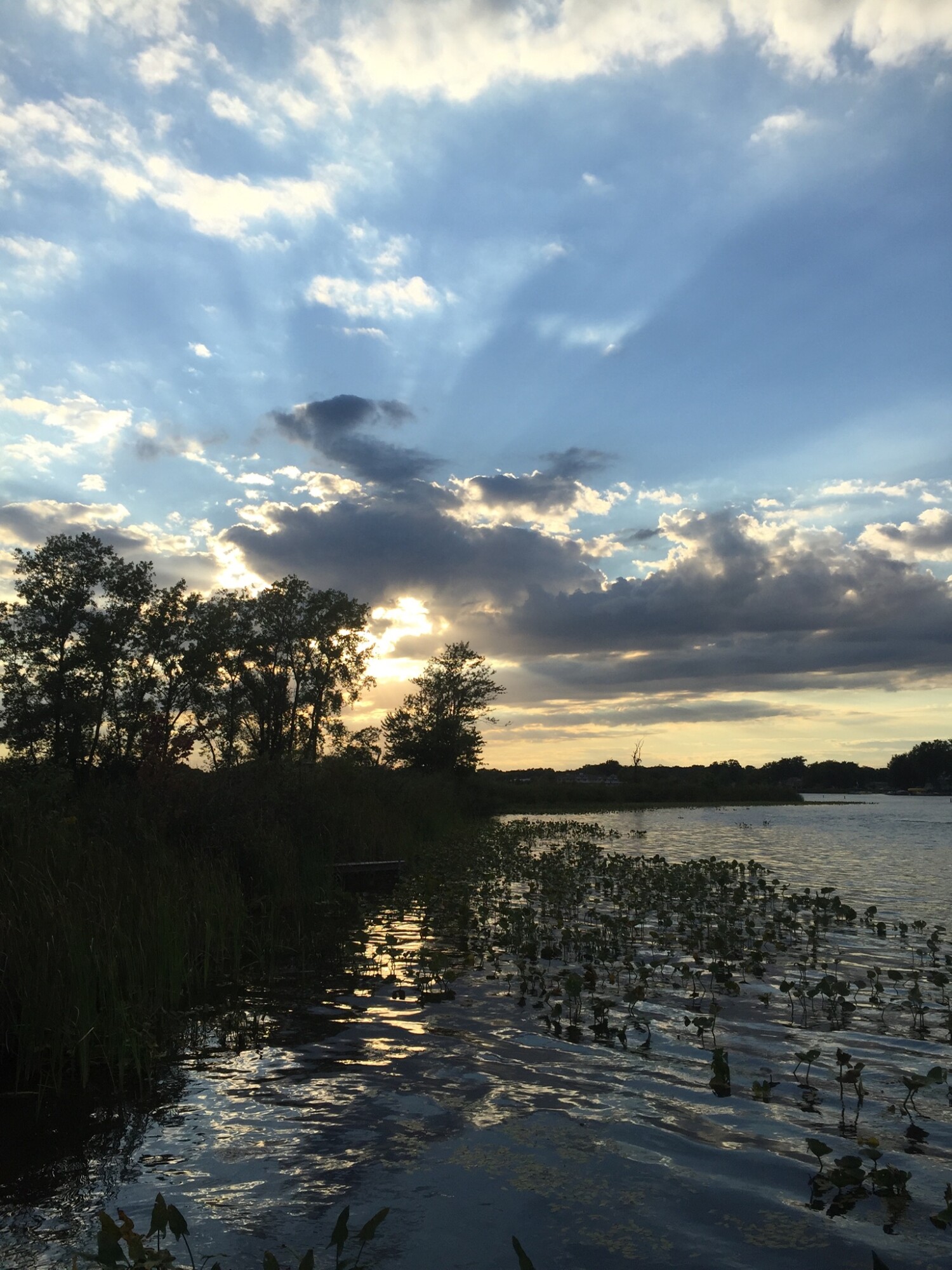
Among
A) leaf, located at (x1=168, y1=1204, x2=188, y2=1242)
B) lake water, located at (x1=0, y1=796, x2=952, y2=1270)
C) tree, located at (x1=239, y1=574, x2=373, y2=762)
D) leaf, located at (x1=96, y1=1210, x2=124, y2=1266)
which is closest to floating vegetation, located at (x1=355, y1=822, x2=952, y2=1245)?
lake water, located at (x1=0, y1=796, x2=952, y2=1270)

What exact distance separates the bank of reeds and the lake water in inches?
33.6

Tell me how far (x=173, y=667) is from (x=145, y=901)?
4679 cm

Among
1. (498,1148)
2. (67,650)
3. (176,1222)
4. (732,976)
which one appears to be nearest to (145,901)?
(498,1148)

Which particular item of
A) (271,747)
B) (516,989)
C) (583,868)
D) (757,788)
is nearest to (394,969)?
(516,989)

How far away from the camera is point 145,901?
30.6ft

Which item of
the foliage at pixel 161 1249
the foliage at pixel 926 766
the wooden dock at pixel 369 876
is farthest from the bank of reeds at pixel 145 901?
the foliage at pixel 926 766

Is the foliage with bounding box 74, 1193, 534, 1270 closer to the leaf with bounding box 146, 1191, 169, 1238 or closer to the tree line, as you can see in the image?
the leaf with bounding box 146, 1191, 169, 1238

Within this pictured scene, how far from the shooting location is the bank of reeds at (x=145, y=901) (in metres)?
6.98

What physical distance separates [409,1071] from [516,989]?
3.23 m

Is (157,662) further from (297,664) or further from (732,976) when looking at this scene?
(732,976)

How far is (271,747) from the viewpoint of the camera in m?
58.0

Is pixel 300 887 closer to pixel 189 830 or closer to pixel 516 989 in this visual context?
pixel 189 830

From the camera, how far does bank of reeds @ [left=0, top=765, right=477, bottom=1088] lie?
275 inches

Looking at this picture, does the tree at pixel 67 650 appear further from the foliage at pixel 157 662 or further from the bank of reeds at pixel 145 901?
the bank of reeds at pixel 145 901
